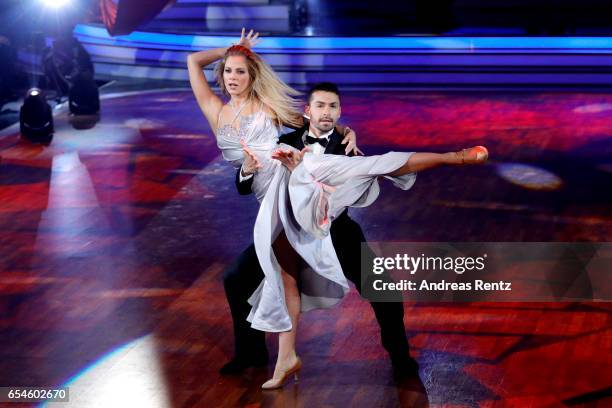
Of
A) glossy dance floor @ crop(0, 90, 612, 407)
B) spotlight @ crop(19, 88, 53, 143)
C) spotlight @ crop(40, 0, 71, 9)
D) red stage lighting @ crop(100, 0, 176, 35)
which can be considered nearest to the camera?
glossy dance floor @ crop(0, 90, 612, 407)

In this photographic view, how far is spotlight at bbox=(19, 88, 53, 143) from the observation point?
9867mm

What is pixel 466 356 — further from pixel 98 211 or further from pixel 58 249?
pixel 98 211

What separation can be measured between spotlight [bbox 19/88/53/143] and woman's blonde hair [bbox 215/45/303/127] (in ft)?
19.7

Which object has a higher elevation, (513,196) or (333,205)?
(333,205)

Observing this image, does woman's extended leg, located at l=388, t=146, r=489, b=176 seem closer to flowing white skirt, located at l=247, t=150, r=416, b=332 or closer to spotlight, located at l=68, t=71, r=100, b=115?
flowing white skirt, located at l=247, t=150, r=416, b=332

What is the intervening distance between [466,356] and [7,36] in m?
12.0

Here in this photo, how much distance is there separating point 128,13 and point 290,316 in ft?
33.5

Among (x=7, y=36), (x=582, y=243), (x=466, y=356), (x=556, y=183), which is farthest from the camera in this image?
(x=7, y=36)

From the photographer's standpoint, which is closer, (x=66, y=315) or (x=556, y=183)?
(x=66, y=315)

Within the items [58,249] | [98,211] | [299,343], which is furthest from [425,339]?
[98,211]

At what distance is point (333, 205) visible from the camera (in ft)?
13.2

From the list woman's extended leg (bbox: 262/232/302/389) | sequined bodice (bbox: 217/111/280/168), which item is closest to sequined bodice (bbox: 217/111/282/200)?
sequined bodice (bbox: 217/111/280/168)

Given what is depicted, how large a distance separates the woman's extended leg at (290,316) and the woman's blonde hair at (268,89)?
56cm

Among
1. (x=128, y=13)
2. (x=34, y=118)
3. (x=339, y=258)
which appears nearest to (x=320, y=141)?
(x=339, y=258)
